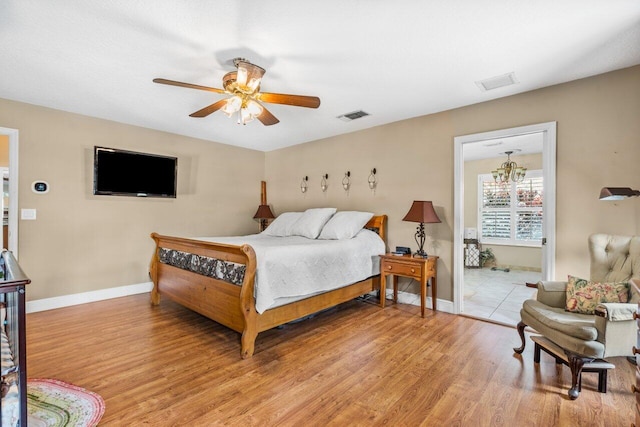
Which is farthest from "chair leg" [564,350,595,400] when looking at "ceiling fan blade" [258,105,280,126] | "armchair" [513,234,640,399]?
"ceiling fan blade" [258,105,280,126]

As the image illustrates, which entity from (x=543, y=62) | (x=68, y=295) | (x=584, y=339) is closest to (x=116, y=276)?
(x=68, y=295)

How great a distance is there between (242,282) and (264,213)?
3.11 m

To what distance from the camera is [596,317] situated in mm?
2000

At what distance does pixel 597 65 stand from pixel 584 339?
89.5 inches

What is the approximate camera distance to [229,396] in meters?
1.97

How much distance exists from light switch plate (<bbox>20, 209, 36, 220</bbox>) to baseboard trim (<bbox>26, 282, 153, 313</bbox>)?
979mm

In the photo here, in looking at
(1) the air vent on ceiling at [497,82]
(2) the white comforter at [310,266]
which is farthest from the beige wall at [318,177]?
Result: (2) the white comforter at [310,266]

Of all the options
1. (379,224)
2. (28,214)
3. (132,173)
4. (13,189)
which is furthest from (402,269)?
(13,189)

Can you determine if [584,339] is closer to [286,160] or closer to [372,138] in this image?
[372,138]

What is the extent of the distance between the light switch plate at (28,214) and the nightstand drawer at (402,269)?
420cm

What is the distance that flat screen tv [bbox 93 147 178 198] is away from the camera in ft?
13.2

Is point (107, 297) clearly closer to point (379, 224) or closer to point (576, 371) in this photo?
point (379, 224)

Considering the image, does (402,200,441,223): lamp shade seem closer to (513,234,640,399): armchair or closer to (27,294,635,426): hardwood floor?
(27,294,635,426): hardwood floor

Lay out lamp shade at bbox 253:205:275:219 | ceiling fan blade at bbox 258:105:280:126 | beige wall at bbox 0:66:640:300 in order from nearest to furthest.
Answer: beige wall at bbox 0:66:640:300 < ceiling fan blade at bbox 258:105:280:126 < lamp shade at bbox 253:205:275:219
